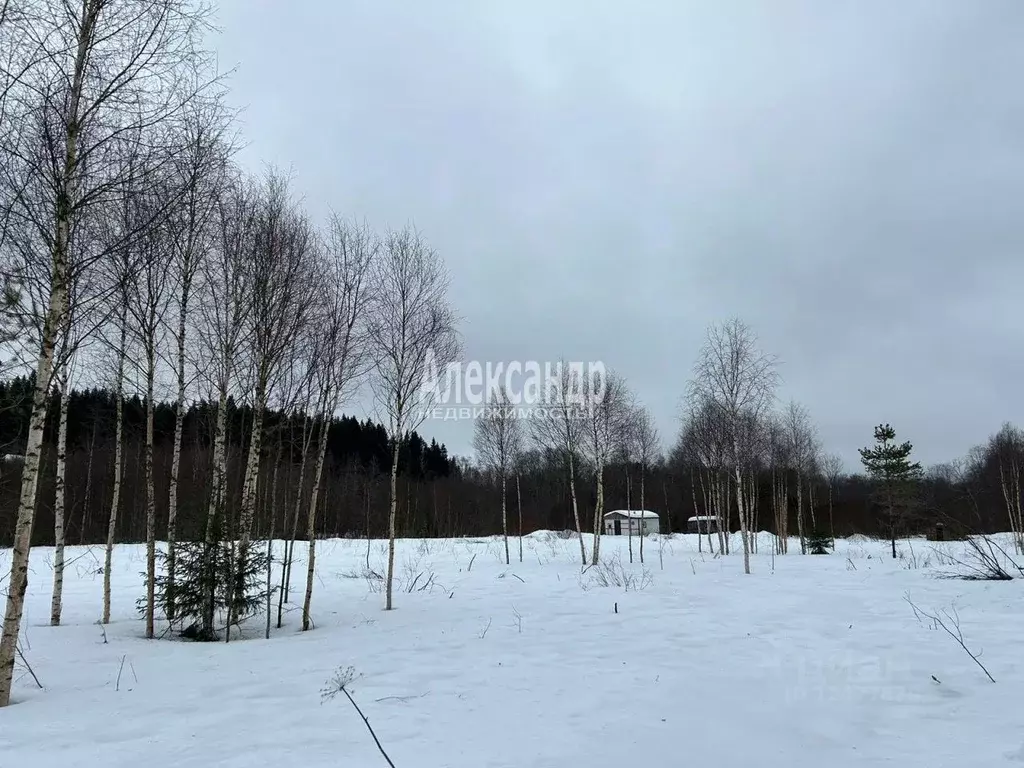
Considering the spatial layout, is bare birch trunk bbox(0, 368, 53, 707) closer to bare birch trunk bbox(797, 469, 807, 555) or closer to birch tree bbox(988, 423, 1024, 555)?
bare birch trunk bbox(797, 469, 807, 555)

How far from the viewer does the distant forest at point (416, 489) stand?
16703mm

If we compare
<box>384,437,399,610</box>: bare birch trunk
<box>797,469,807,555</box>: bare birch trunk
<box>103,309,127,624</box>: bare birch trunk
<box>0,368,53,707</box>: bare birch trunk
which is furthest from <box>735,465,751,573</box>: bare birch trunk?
<box>0,368,53,707</box>: bare birch trunk

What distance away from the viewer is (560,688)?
5582mm

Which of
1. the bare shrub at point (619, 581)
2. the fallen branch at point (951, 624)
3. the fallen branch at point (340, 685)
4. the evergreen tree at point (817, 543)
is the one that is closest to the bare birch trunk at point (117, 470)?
the fallen branch at point (340, 685)

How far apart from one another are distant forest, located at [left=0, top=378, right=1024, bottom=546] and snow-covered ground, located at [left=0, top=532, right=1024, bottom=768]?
9.81 ft

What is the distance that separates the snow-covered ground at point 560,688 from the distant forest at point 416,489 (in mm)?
2990

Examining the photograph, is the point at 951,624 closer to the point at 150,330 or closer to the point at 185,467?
the point at 150,330

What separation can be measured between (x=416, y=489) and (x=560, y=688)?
41053mm

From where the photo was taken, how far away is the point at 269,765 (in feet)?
12.7

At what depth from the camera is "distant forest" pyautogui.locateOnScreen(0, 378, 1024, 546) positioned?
16703 millimetres

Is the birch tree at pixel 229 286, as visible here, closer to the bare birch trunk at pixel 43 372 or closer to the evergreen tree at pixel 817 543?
the bare birch trunk at pixel 43 372

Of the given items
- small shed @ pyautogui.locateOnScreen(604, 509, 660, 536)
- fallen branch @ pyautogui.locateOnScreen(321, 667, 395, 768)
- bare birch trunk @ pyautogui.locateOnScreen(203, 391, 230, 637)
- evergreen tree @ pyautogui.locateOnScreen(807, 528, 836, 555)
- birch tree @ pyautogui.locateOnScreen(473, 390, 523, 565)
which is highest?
birch tree @ pyautogui.locateOnScreen(473, 390, 523, 565)

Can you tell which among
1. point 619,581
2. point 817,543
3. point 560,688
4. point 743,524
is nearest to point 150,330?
point 560,688

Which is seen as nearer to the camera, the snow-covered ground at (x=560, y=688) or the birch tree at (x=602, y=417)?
the snow-covered ground at (x=560, y=688)
